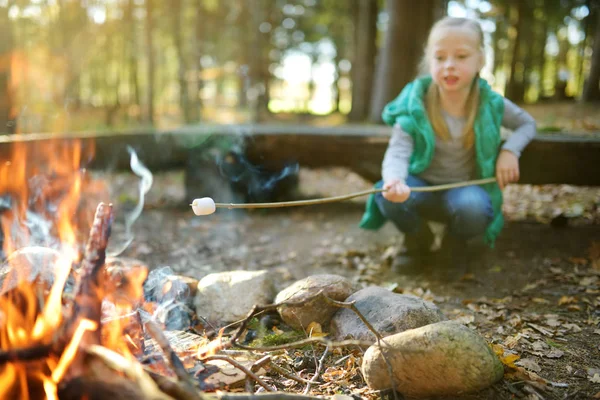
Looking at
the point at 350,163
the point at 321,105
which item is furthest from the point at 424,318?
the point at 321,105

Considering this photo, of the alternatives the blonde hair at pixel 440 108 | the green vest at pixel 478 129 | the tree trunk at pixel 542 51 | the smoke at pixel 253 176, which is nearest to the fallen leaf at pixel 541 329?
the green vest at pixel 478 129

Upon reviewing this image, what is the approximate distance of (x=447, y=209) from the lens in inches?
151

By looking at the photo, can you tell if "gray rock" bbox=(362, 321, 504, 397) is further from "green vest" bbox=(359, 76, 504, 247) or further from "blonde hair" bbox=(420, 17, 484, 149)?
"blonde hair" bbox=(420, 17, 484, 149)

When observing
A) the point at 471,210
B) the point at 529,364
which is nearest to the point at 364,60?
the point at 471,210

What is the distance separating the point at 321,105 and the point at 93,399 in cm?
3586

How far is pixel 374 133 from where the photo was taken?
5531mm

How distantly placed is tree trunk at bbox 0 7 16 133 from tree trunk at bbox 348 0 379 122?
7948 mm

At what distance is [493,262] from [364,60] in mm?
9059

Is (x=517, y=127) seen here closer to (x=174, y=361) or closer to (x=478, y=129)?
(x=478, y=129)

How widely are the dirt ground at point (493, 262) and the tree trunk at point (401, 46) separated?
2791 millimetres

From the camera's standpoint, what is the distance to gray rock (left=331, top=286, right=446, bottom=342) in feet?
7.91

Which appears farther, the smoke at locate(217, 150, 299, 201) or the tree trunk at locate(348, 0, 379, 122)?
the tree trunk at locate(348, 0, 379, 122)

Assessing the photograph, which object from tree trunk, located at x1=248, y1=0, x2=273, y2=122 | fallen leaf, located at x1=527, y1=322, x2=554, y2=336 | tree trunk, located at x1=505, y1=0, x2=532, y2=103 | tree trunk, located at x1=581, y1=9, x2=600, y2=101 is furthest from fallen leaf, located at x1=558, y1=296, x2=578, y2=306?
tree trunk, located at x1=505, y1=0, x2=532, y2=103

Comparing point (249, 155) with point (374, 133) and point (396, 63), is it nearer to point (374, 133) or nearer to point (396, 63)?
point (374, 133)
